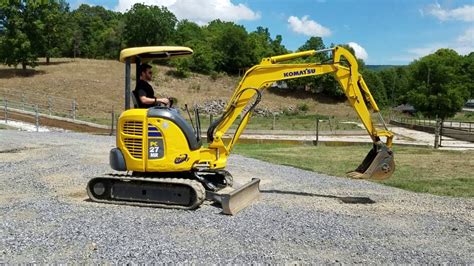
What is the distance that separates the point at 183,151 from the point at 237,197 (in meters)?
1.20

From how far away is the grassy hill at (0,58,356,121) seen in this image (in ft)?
165

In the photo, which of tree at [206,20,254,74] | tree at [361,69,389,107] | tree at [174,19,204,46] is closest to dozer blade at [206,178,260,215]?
tree at [206,20,254,74]

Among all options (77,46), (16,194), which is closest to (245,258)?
(16,194)

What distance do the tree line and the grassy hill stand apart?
83.5 inches

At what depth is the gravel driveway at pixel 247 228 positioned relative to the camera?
590cm

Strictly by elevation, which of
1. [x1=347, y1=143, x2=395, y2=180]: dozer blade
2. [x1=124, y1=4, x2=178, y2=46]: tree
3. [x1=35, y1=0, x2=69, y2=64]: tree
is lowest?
[x1=347, y1=143, x2=395, y2=180]: dozer blade

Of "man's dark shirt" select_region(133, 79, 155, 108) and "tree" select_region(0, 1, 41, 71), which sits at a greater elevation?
"tree" select_region(0, 1, 41, 71)

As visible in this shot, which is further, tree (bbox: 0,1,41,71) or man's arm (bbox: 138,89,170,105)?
tree (bbox: 0,1,41,71)

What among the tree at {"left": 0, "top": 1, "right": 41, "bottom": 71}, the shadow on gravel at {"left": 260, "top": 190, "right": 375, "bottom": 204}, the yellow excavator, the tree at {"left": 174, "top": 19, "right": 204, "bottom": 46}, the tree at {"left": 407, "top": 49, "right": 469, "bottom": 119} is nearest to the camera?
the yellow excavator

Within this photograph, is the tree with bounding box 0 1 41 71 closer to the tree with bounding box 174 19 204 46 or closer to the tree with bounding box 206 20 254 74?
the tree with bounding box 206 20 254 74

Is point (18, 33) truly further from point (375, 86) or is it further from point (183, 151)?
point (375, 86)

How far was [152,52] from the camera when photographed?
8742 millimetres

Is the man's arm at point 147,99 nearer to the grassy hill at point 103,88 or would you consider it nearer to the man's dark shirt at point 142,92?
the man's dark shirt at point 142,92

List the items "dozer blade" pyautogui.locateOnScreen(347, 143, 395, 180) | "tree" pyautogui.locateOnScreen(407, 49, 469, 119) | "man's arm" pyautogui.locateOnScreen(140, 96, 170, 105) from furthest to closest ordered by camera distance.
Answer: "tree" pyautogui.locateOnScreen(407, 49, 469, 119) → "dozer blade" pyautogui.locateOnScreen(347, 143, 395, 180) → "man's arm" pyautogui.locateOnScreen(140, 96, 170, 105)
